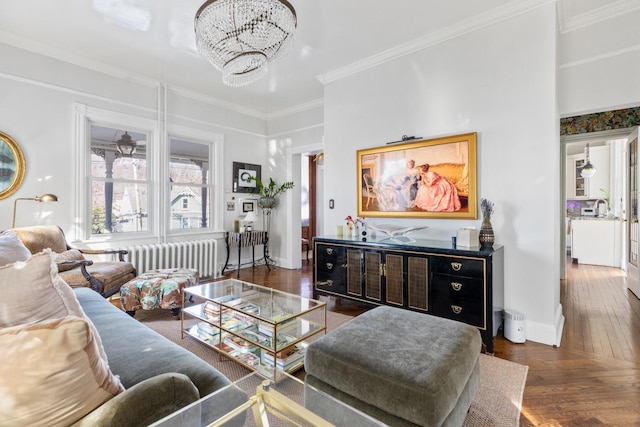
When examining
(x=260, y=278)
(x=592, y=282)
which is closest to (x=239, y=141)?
(x=260, y=278)

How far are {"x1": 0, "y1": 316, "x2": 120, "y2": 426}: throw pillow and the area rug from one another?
1.48 metres

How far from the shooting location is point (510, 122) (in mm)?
2799

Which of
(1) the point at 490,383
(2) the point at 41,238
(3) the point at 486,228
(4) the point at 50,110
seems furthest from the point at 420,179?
(4) the point at 50,110

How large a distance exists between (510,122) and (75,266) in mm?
4181

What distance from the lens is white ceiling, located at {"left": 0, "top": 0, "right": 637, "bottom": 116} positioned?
2.76 m

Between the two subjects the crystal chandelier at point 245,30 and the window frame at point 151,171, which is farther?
the window frame at point 151,171

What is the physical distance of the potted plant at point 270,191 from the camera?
555 cm

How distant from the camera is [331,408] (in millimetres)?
1038

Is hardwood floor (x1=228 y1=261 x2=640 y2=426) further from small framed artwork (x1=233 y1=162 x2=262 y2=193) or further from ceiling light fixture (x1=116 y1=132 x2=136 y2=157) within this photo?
ceiling light fixture (x1=116 y1=132 x2=136 y2=157)

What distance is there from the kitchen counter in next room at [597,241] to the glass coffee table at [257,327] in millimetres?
6344

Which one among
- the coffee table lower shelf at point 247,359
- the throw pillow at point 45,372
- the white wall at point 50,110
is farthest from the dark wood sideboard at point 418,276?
the white wall at point 50,110

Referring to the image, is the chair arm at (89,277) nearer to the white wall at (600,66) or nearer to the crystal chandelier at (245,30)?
the crystal chandelier at (245,30)

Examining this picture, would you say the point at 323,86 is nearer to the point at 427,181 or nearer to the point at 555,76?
the point at 427,181

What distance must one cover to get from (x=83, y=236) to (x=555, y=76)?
5292mm
